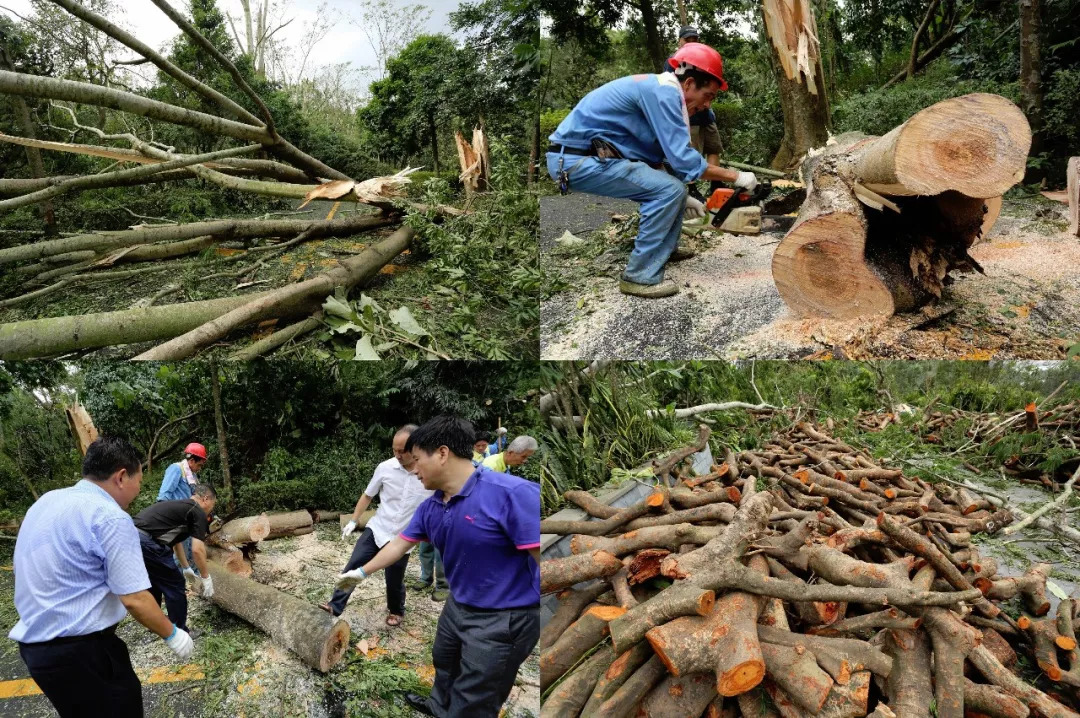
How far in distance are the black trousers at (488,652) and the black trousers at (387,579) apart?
99 centimetres

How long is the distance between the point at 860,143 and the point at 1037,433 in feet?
9.65

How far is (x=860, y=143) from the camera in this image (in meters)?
3.44

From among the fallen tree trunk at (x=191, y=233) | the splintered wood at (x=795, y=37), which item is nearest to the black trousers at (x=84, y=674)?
the fallen tree trunk at (x=191, y=233)

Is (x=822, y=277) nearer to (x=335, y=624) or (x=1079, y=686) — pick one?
(x=1079, y=686)

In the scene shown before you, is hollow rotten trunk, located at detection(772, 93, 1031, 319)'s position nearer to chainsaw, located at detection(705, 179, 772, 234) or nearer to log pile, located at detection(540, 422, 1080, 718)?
chainsaw, located at detection(705, 179, 772, 234)

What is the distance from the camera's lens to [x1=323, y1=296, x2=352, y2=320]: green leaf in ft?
12.4

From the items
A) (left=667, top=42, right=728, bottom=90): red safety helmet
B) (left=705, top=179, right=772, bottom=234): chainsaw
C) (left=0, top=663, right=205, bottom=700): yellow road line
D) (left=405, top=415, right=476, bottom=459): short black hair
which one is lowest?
(left=0, top=663, right=205, bottom=700): yellow road line

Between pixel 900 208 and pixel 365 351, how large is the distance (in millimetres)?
2982

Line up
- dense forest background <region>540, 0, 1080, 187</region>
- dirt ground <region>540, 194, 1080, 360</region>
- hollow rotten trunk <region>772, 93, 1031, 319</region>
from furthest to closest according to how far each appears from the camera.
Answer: dense forest background <region>540, 0, 1080, 187</region> < dirt ground <region>540, 194, 1080, 360</region> < hollow rotten trunk <region>772, 93, 1031, 319</region>

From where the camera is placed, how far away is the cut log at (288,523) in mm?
4770

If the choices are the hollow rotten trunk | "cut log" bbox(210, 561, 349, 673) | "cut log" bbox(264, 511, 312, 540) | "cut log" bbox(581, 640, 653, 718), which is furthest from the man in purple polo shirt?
"cut log" bbox(264, 511, 312, 540)

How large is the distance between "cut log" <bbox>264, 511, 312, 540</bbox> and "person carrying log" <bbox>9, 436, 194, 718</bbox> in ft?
8.81

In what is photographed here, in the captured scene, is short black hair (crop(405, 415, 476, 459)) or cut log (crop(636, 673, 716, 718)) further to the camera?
short black hair (crop(405, 415, 476, 459))

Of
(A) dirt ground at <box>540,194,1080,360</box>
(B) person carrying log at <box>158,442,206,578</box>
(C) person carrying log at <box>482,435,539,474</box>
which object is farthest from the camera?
(B) person carrying log at <box>158,442,206,578</box>
